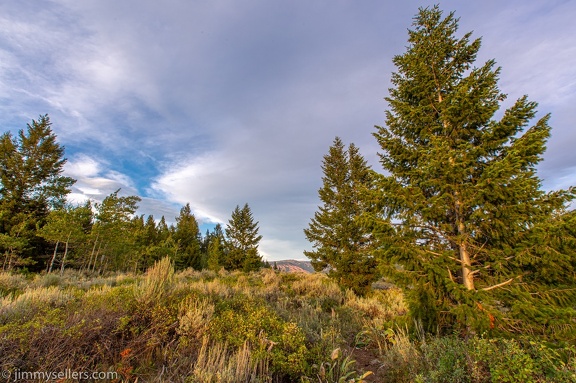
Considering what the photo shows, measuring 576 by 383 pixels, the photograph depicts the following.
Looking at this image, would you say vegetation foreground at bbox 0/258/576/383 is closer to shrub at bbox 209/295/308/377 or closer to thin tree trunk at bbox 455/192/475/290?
shrub at bbox 209/295/308/377


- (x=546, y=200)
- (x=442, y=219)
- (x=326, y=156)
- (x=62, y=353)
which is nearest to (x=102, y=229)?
(x=326, y=156)

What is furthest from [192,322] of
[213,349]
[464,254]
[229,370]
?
[464,254]

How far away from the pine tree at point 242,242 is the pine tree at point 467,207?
2831 centimetres

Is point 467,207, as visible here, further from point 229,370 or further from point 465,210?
point 229,370

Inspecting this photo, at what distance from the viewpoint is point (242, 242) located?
3438 centimetres

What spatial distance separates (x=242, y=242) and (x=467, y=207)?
31922 millimetres

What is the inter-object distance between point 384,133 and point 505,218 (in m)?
3.36

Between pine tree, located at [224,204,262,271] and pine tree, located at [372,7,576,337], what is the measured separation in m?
28.3

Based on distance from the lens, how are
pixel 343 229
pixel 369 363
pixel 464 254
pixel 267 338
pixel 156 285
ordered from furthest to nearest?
pixel 343 229
pixel 156 285
pixel 464 254
pixel 369 363
pixel 267 338

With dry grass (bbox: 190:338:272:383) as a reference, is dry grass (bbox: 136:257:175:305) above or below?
above

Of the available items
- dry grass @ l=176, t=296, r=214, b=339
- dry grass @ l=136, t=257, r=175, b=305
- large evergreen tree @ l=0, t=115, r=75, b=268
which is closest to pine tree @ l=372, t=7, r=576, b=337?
dry grass @ l=176, t=296, r=214, b=339

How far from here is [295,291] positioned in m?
12.5

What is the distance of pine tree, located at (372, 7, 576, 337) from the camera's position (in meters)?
4.09

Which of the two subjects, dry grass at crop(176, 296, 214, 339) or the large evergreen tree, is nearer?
dry grass at crop(176, 296, 214, 339)
